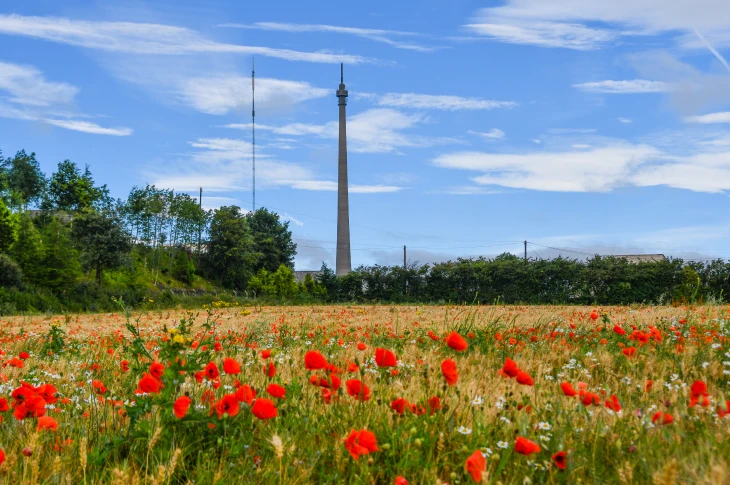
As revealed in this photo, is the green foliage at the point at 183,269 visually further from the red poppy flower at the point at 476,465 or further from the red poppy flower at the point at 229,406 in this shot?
the red poppy flower at the point at 476,465

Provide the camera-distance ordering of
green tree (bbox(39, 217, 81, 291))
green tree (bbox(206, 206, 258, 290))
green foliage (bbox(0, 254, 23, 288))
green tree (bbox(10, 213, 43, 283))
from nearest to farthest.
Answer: green foliage (bbox(0, 254, 23, 288))
green tree (bbox(39, 217, 81, 291))
green tree (bbox(10, 213, 43, 283))
green tree (bbox(206, 206, 258, 290))

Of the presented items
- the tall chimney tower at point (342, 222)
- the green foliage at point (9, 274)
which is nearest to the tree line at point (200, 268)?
the green foliage at point (9, 274)

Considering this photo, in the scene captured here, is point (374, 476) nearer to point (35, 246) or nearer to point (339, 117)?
point (35, 246)

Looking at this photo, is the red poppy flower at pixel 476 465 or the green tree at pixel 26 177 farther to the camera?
the green tree at pixel 26 177

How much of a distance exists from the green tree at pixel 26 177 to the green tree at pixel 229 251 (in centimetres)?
2446

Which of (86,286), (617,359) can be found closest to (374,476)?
(617,359)

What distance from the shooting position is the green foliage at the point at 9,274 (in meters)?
35.6

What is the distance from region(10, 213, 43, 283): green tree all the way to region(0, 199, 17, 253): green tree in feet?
1.35

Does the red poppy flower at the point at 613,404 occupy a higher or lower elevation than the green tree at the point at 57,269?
lower

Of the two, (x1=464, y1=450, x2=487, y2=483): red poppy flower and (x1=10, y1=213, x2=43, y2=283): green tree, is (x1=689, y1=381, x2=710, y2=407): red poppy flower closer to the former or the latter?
(x1=464, y1=450, x2=487, y2=483): red poppy flower

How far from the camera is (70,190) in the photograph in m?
66.8

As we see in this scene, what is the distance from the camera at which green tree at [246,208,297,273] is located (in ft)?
210

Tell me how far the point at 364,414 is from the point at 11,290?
36365 millimetres

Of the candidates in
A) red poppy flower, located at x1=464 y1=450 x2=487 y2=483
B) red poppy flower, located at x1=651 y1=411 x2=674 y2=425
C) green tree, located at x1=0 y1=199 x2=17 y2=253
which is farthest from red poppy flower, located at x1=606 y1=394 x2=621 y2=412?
green tree, located at x1=0 y1=199 x2=17 y2=253
